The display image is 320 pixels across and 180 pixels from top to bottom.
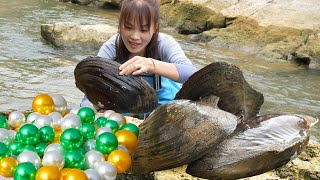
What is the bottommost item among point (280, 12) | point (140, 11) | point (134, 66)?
point (280, 12)

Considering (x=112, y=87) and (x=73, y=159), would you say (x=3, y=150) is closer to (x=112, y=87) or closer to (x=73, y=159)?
(x=73, y=159)

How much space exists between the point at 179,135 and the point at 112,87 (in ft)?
2.16

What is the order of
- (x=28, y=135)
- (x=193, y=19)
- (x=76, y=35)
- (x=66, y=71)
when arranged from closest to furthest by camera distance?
(x=28, y=135) → (x=66, y=71) → (x=76, y=35) → (x=193, y=19)

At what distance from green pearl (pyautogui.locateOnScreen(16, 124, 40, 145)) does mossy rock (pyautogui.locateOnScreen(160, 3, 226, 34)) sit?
996 cm

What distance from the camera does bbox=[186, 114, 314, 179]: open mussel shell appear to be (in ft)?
9.14

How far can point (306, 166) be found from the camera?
2.99m

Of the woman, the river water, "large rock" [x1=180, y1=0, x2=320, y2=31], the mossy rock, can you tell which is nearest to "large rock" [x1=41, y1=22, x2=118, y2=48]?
the river water

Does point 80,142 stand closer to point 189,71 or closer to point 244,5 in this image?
point 189,71

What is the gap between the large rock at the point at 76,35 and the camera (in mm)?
9555

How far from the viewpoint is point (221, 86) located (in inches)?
124

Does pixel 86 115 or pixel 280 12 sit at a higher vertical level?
pixel 86 115

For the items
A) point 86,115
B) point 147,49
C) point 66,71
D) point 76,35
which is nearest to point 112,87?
point 86,115

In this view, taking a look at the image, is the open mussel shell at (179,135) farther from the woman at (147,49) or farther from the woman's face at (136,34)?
the woman's face at (136,34)

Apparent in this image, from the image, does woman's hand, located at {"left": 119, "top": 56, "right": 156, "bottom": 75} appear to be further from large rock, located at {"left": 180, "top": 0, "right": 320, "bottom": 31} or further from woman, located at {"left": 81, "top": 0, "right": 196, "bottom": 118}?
large rock, located at {"left": 180, "top": 0, "right": 320, "bottom": 31}
